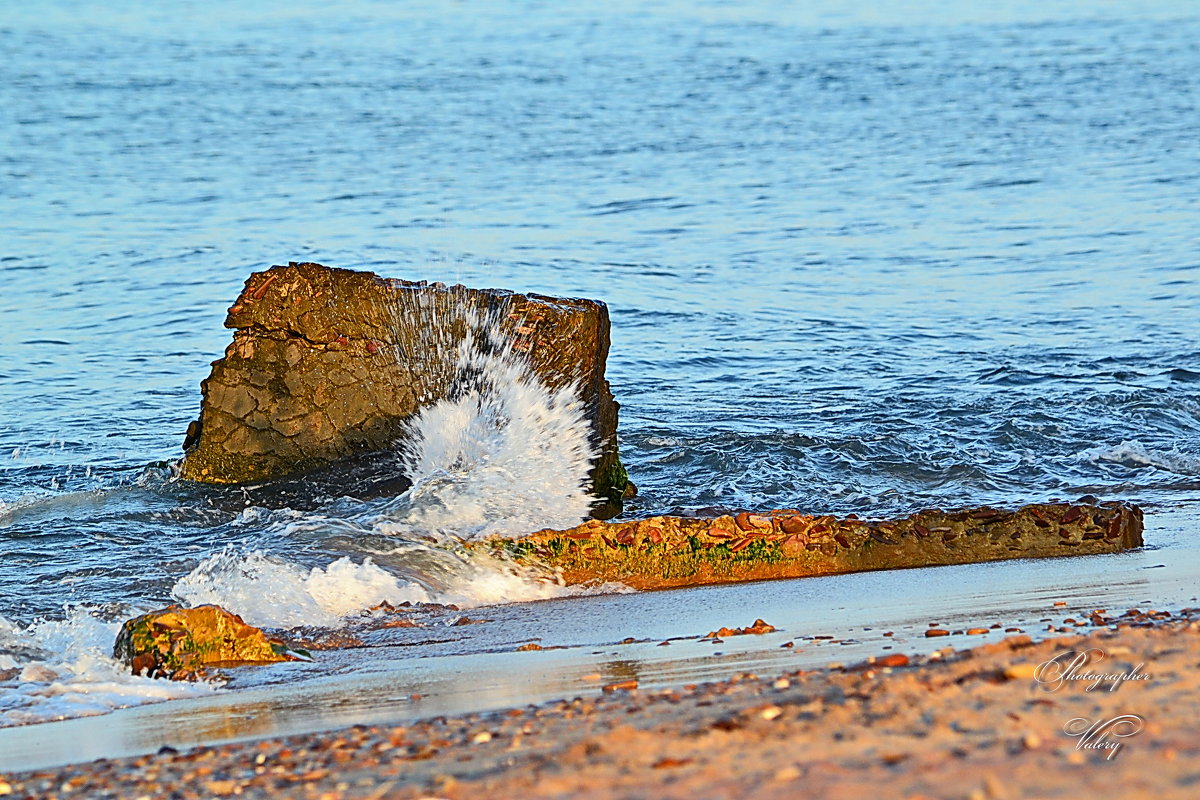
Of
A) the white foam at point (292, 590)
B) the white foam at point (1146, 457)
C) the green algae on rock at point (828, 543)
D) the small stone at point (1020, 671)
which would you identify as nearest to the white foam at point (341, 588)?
the white foam at point (292, 590)

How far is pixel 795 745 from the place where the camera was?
8.14 ft

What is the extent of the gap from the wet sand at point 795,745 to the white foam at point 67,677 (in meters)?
0.87

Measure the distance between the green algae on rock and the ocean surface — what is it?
0.21m

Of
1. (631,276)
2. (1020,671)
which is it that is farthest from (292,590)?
(631,276)

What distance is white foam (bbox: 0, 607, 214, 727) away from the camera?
3834 millimetres

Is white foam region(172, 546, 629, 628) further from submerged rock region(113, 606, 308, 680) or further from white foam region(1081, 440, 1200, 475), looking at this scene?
white foam region(1081, 440, 1200, 475)

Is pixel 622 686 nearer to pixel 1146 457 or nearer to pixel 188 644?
pixel 188 644

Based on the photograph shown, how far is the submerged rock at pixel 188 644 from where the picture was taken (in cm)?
410

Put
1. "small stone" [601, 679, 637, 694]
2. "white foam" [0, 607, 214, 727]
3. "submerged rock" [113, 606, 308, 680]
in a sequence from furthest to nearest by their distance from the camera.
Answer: "submerged rock" [113, 606, 308, 680] → "white foam" [0, 607, 214, 727] → "small stone" [601, 679, 637, 694]

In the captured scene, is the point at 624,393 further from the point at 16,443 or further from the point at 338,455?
the point at 16,443

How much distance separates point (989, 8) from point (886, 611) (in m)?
39.0

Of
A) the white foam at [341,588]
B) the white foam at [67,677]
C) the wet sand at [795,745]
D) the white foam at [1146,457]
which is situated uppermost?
the wet sand at [795,745]

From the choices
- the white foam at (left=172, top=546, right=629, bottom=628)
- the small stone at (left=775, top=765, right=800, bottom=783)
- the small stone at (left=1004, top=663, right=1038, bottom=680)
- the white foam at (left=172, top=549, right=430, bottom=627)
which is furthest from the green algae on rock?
the small stone at (left=775, top=765, right=800, bottom=783)

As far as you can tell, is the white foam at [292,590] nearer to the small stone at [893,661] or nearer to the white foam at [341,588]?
the white foam at [341,588]
